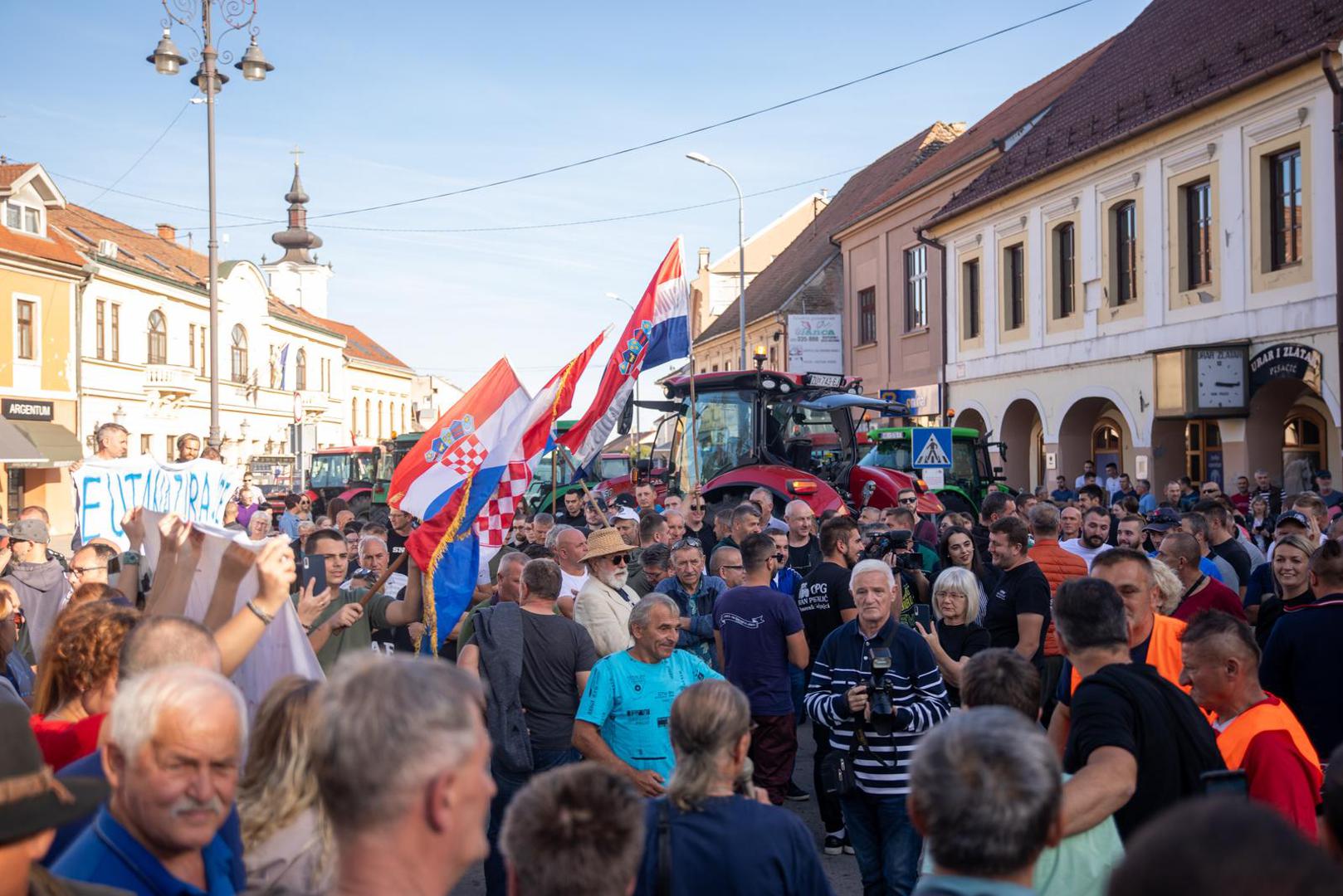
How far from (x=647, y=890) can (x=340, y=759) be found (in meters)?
1.54

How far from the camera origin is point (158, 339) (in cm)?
4566


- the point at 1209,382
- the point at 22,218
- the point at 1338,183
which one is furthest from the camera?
the point at 22,218

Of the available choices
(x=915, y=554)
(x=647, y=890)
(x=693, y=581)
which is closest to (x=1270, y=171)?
(x=915, y=554)

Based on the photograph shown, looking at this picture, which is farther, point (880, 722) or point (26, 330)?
point (26, 330)

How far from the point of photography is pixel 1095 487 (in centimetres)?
1433

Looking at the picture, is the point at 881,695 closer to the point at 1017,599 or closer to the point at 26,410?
the point at 1017,599

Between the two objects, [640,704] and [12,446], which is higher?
[12,446]

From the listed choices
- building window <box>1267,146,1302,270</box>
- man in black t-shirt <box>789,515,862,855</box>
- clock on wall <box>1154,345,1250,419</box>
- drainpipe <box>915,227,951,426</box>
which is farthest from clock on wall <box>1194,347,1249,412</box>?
man in black t-shirt <box>789,515,862,855</box>

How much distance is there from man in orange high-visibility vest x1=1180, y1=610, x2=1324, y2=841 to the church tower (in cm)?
7459

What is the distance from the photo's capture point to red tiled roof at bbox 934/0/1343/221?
18.8m

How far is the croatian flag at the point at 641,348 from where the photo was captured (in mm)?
11375

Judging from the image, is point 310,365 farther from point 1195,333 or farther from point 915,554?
point 915,554

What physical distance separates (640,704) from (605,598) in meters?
1.54

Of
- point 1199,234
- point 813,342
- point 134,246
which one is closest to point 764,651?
point 1199,234
